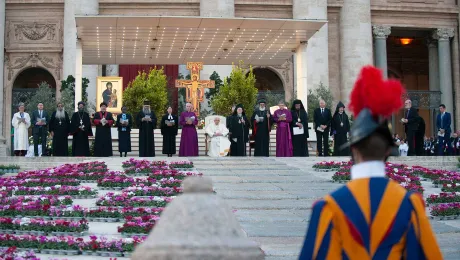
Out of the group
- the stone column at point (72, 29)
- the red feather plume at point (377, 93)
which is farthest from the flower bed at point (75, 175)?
the stone column at point (72, 29)

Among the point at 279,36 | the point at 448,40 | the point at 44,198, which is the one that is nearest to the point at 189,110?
the point at 279,36

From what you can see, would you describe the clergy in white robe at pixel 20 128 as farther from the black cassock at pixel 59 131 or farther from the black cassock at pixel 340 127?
the black cassock at pixel 340 127

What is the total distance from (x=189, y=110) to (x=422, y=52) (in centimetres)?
2681

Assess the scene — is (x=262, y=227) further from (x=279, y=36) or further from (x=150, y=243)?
(x=279, y=36)

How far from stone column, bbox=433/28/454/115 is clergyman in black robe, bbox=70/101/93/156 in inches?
851

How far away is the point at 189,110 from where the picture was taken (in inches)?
771

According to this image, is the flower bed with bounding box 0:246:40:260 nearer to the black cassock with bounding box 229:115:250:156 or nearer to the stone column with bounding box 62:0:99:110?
the black cassock with bounding box 229:115:250:156

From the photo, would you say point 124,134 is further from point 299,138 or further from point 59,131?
point 299,138

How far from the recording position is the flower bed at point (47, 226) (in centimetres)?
866

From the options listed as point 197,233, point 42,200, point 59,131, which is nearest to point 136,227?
point 42,200

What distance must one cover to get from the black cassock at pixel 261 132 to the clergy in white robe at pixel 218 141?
2.83ft

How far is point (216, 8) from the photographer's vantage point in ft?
110

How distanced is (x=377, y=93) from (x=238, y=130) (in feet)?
54.8

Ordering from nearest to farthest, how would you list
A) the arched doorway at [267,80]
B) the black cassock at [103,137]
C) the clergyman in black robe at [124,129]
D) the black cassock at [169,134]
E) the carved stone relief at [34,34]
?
the black cassock at [103,137]
the clergyman in black robe at [124,129]
the black cassock at [169,134]
the carved stone relief at [34,34]
the arched doorway at [267,80]
